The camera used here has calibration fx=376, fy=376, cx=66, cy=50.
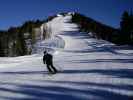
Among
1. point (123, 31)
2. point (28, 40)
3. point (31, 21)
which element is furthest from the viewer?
point (31, 21)

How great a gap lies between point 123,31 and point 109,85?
2136 inches

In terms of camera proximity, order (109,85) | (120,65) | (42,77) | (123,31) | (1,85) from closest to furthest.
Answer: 1. (109,85)
2. (1,85)
3. (42,77)
4. (120,65)
5. (123,31)

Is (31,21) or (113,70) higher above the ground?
(31,21)

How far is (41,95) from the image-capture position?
15609 mm

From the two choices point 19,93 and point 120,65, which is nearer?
point 19,93

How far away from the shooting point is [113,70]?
23125mm

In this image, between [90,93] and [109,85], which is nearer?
[90,93]

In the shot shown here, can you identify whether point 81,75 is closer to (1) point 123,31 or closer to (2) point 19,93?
(2) point 19,93

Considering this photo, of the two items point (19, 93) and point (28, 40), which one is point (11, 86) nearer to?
point (19, 93)

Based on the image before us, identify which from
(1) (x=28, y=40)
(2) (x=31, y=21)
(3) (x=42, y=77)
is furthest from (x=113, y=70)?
(2) (x=31, y=21)

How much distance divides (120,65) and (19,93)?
11.1 metres

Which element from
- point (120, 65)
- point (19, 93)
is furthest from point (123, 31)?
point (19, 93)

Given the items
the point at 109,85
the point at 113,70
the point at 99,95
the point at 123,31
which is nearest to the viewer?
the point at 99,95

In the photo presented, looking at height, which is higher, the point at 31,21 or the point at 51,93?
the point at 31,21
